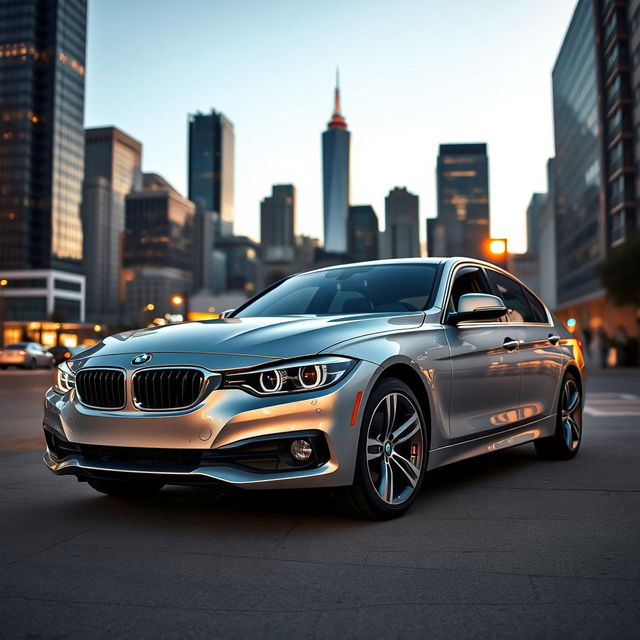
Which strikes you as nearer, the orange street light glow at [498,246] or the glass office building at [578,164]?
the orange street light glow at [498,246]

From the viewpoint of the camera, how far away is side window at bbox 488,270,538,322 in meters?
6.09

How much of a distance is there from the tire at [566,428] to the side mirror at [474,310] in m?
1.87

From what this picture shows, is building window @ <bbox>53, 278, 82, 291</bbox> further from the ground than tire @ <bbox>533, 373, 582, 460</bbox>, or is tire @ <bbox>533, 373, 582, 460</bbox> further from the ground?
building window @ <bbox>53, 278, 82, 291</bbox>

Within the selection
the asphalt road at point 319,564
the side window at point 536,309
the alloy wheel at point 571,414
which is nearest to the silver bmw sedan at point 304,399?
the asphalt road at point 319,564

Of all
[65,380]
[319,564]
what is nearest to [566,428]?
[319,564]

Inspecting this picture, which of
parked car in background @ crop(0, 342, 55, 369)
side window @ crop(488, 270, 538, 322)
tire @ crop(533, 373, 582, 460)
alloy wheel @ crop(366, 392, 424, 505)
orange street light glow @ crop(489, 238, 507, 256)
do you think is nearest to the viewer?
alloy wheel @ crop(366, 392, 424, 505)

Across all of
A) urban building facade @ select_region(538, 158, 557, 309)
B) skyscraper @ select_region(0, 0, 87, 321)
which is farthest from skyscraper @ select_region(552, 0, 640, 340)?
skyscraper @ select_region(0, 0, 87, 321)

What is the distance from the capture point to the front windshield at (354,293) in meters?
5.21

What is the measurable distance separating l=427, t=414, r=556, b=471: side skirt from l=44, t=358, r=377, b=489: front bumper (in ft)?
3.07

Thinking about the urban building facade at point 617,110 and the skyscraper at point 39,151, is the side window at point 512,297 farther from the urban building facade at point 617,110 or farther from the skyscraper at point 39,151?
the skyscraper at point 39,151

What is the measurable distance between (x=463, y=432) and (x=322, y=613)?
94.1 inches

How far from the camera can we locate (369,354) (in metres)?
4.08

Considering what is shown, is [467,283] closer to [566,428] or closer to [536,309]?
[536,309]

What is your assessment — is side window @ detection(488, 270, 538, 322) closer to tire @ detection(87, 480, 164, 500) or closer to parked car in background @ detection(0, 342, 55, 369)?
tire @ detection(87, 480, 164, 500)
